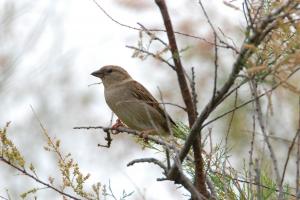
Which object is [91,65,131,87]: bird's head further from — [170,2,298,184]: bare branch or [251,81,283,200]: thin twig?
[251,81,283,200]: thin twig

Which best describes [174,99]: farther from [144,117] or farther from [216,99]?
[216,99]

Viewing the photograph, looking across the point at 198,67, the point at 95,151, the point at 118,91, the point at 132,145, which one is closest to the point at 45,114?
the point at 95,151

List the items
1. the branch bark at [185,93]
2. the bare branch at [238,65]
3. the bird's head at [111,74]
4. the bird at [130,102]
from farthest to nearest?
the bird's head at [111,74] → the bird at [130,102] → the branch bark at [185,93] → the bare branch at [238,65]

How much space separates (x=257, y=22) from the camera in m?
2.88

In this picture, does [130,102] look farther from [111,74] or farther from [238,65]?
[238,65]

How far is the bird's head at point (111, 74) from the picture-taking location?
22.1 ft

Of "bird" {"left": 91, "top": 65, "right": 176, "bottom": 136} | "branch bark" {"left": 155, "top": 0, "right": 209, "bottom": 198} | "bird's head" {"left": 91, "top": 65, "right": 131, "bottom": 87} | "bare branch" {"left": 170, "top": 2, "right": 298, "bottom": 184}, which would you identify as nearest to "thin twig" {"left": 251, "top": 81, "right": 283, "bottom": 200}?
"bare branch" {"left": 170, "top": 2, "right": 298, "bottom": 184}

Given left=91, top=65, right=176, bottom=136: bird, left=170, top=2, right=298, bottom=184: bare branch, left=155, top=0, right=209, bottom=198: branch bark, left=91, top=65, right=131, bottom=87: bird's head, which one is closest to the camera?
left=170, top=2, right=298, bottom=184: bare branch

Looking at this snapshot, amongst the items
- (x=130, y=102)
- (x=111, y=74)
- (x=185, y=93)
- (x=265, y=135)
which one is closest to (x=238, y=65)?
(x=265, y=135)

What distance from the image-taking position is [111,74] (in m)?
6.81

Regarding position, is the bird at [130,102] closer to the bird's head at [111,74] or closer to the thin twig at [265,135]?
the bird's head at [111,74]

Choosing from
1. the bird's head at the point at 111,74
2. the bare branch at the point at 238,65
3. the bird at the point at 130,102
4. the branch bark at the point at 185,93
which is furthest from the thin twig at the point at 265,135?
the bird's head at the point at 111,74

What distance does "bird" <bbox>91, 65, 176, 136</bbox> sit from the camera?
5934mm

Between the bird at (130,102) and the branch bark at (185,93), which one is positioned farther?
the bird at (130,102)
